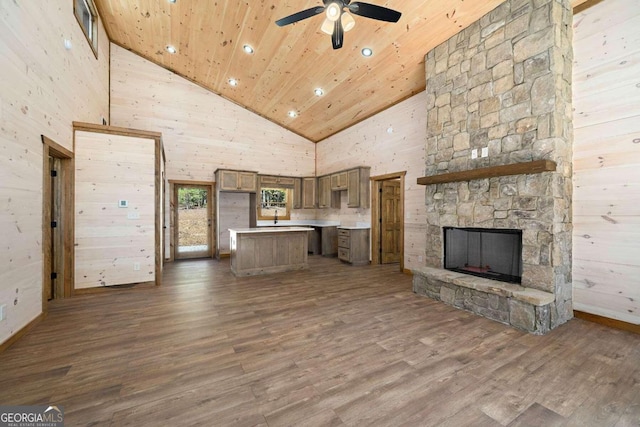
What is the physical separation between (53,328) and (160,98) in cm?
573

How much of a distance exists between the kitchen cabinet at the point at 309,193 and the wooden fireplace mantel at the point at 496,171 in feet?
14.7

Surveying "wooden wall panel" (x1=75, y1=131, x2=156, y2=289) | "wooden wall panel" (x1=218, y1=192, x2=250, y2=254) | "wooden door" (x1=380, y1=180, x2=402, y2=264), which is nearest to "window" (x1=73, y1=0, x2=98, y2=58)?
"wooden wall panel" (x1=75, y1=131, x2=156, y2=289)

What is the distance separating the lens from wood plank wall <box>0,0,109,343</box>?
94.1 inches

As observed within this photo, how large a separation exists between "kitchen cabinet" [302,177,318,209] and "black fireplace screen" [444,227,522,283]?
4686mm

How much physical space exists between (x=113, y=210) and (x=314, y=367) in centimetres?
392

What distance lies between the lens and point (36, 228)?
291cm

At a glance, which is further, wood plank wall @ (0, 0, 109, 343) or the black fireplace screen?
the black fireplace screen

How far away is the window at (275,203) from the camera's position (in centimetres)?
805

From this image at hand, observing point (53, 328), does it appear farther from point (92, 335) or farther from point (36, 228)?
point (36, 228)

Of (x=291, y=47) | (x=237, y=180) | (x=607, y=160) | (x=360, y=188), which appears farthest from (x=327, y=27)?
(x=237, y=180)

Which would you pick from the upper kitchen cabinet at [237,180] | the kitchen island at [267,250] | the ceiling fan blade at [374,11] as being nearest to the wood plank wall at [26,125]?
the kitchen island at [267,250]

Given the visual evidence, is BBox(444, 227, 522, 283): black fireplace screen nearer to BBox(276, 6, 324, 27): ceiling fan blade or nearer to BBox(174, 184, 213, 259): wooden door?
BBox(276, 6, 324, 27): ceiling fan blade

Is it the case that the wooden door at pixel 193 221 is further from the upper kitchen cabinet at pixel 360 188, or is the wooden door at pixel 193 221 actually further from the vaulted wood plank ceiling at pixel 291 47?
the upper kitchen cabinet at pixel 360 188

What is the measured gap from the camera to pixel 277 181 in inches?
314
